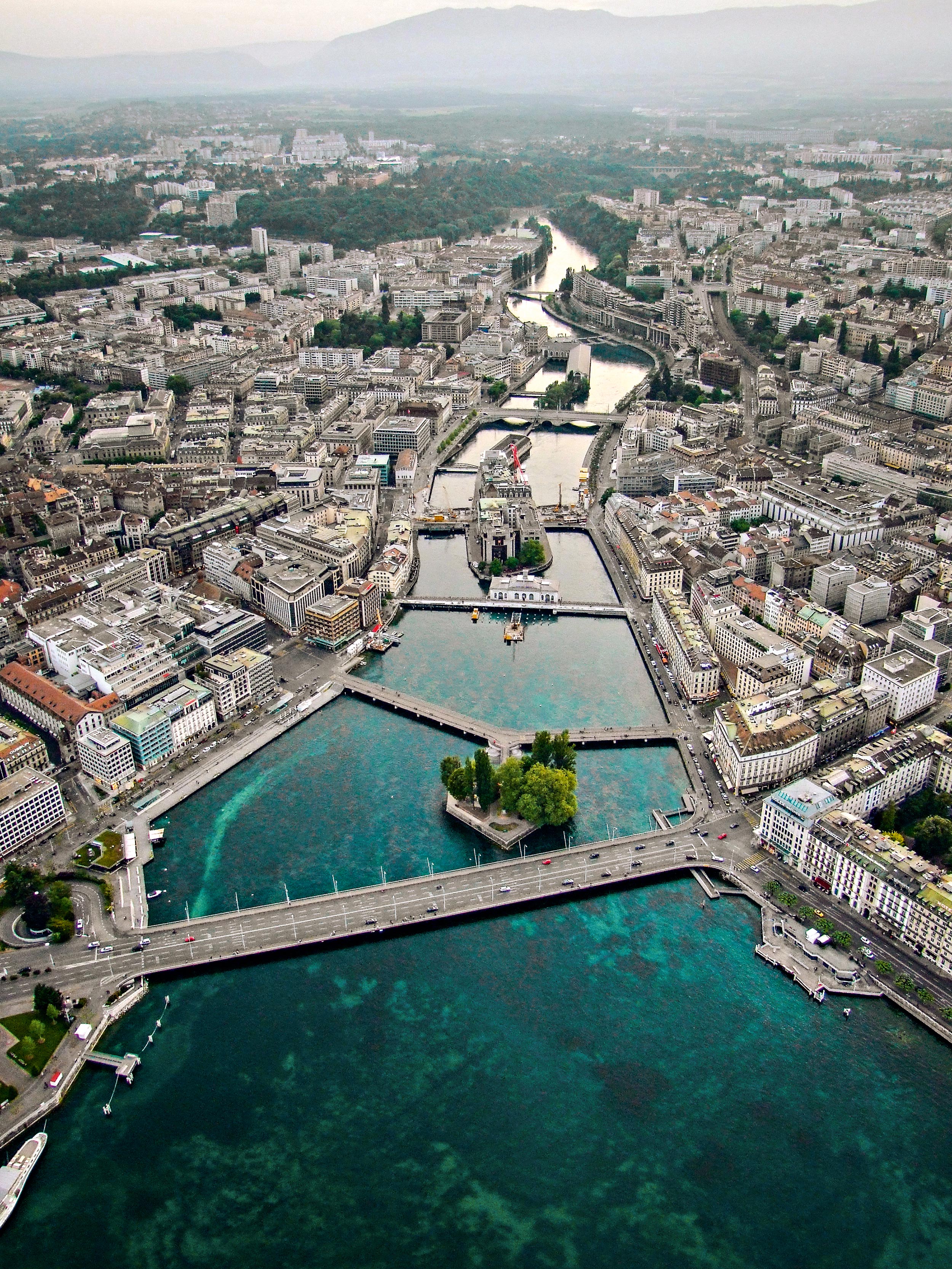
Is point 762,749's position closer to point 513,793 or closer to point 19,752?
point 513,793

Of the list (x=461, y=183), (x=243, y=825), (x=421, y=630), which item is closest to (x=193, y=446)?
(x=421, y=630)

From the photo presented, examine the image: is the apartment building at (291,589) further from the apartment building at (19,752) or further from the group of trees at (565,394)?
the group of trees at (565,394)

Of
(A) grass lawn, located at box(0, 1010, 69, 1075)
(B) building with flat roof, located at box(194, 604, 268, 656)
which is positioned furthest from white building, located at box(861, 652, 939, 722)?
(A) grass lawn, located at box(0, 1010, 69, 1075)

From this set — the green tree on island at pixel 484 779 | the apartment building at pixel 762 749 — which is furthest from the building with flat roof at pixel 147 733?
the apartment building at pixel 762 749

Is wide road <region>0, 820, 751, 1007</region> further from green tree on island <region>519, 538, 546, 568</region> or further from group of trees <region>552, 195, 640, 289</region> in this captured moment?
group of trees <region>552, 195, 640, 289</region>

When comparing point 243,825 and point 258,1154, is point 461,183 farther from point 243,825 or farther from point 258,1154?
point 258,1154

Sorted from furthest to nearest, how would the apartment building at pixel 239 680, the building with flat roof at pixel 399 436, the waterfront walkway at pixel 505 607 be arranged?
the building with flat roof at pixel 399 436
the waterfront walkway at pixel 505 607
the apartment building at pixel 239 680

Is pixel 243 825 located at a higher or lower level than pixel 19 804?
lower
